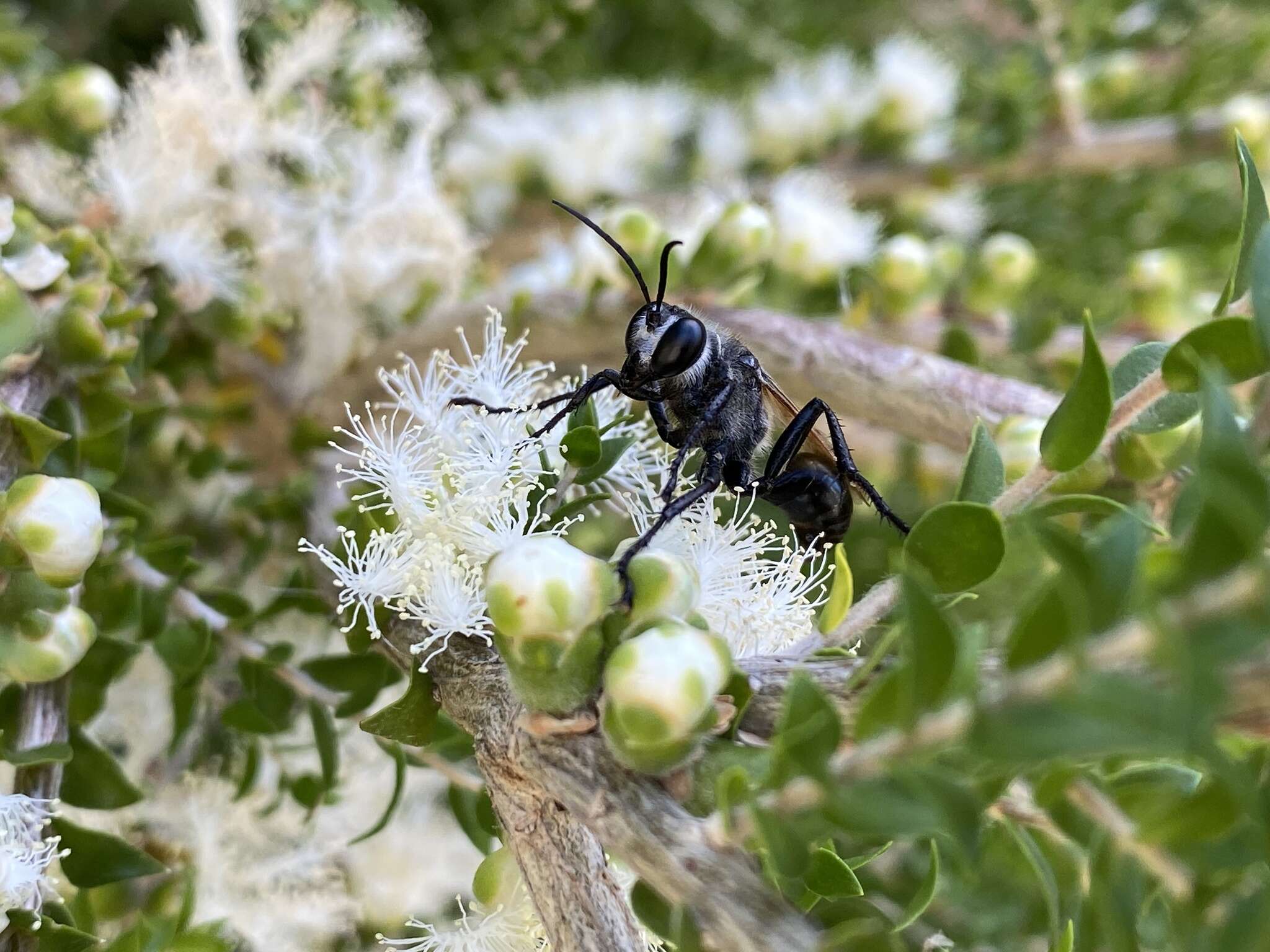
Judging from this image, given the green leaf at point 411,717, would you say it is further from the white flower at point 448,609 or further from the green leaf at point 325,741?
the green leaf at point 325,741

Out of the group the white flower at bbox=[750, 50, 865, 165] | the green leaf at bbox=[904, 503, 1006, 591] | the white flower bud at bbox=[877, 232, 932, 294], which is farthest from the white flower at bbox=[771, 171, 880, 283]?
the green leaf at bbox=[904, 503, 1006, 591]

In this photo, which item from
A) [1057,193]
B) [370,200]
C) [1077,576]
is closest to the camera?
[1077,576]

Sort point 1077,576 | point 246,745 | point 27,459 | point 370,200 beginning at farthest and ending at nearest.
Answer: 1. point 370,200
2. point 246,745
3. point 27,459
4. point 1077,576

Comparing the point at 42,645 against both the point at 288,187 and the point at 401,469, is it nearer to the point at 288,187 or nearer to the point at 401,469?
the point at 401,469

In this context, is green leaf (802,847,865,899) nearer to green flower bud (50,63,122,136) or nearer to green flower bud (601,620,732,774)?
green flower bud (601,620,732,774)

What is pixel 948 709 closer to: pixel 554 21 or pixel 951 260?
pixel 951 260

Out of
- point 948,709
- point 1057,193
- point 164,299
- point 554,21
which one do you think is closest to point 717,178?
point 554,21

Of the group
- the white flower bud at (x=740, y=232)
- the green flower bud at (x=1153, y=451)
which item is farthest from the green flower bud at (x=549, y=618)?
the white flower bud at (x=740, y=232)
